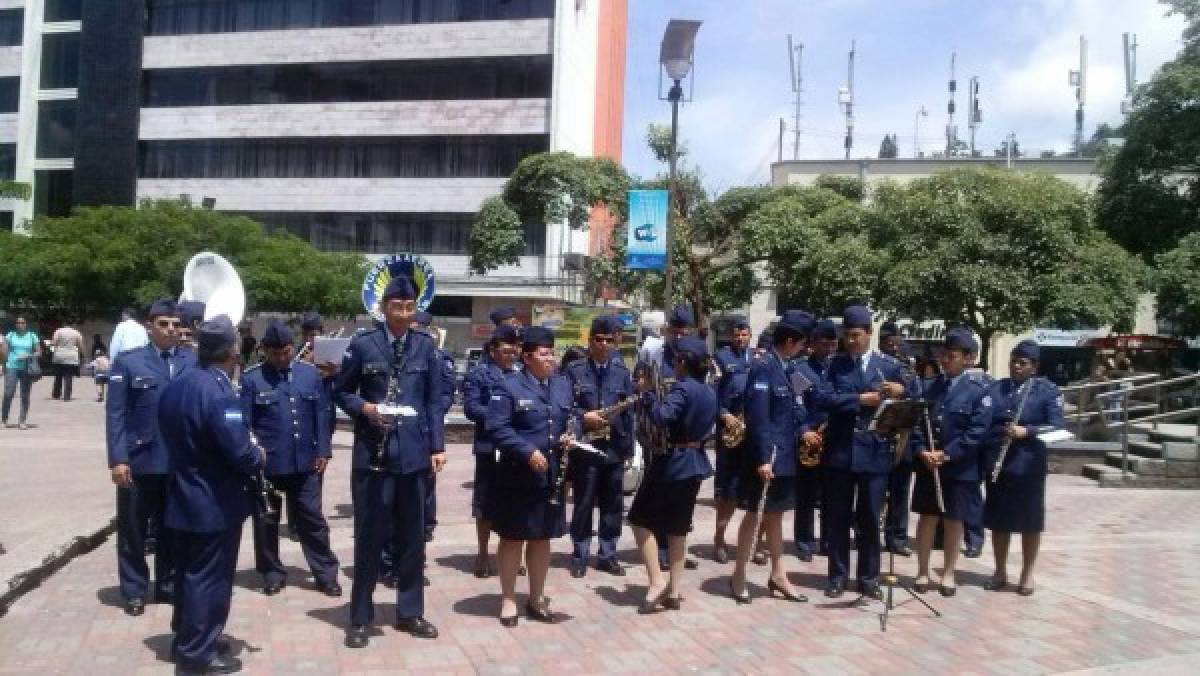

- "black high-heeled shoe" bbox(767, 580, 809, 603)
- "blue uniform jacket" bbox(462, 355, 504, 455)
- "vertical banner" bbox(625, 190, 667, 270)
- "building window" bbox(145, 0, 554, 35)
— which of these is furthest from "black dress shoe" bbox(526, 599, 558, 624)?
"building window" bbox(145, 0, 554, 35)

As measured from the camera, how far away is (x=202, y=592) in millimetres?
5242

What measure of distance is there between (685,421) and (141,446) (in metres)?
3.49

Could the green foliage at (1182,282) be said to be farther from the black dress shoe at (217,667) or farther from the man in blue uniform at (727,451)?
the black dress shoe at (217,667)

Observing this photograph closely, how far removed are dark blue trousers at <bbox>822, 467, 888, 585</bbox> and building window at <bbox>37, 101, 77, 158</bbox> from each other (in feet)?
151

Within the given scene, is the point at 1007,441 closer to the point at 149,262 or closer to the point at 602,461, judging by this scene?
the point at 602,461

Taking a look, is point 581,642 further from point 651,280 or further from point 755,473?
point 651,280

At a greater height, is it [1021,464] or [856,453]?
[856,453]

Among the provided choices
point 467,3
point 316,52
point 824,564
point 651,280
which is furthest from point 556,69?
point 824,564

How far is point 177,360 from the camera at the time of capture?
6.66 metres

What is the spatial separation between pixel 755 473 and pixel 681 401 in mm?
886

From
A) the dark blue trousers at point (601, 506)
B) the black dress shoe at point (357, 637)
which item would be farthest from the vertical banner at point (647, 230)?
the black dress shoe at point (357, 637)

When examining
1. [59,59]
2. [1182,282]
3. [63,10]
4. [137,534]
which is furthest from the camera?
[59,59]

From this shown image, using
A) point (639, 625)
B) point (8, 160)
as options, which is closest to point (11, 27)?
point (8, 160)

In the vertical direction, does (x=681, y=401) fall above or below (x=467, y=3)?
below
